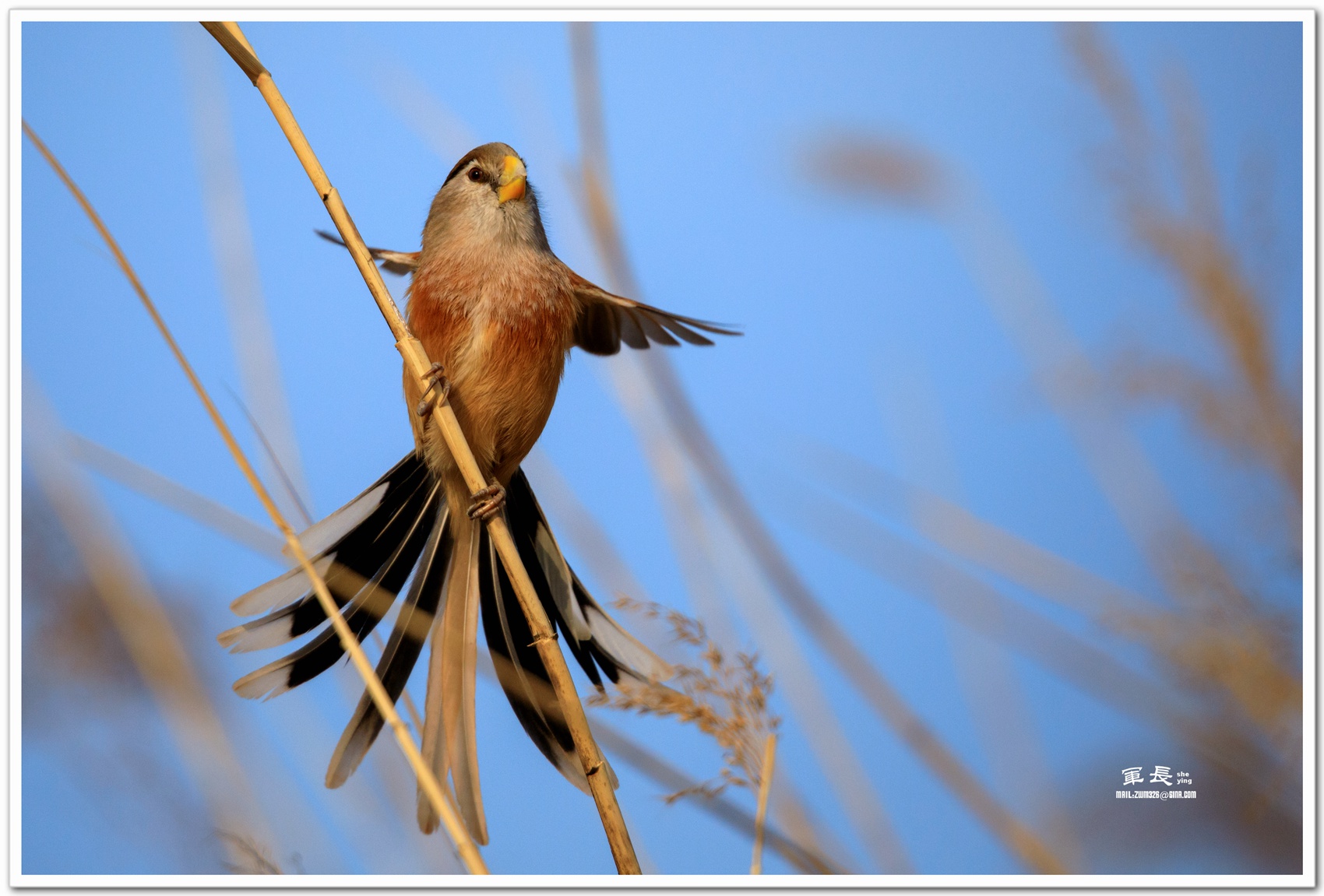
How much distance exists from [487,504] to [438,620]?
0.29 m

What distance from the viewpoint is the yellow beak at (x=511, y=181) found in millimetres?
1751

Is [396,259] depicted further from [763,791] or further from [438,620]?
[763,791]

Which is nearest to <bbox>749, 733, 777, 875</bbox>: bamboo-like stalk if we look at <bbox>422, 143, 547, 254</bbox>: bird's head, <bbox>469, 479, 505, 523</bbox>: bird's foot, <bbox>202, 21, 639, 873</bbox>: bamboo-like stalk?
<bbox>202, 21, 639, 873</bbox>: bamboo-like stalk

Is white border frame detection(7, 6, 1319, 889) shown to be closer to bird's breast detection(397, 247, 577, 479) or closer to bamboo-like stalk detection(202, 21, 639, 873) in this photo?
bamboo-like stalk detection(202, 21, 639, 873)

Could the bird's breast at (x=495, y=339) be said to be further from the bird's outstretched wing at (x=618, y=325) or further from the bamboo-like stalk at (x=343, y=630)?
the bamboo-like stalk at (x=343, y=630)

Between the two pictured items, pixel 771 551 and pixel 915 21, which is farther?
pixel 915 21

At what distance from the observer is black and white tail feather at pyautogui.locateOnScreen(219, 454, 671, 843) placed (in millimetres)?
1487

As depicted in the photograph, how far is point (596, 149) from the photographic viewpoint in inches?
60.4

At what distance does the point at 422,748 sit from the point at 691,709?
0.49 metres

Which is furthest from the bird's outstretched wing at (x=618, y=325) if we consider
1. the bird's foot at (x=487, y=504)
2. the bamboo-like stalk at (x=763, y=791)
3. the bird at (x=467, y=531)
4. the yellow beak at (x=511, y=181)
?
the bamboo-like stalk at (x=763, y=791)

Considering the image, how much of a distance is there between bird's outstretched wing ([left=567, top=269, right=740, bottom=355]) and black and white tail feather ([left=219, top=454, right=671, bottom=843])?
12.6 inches

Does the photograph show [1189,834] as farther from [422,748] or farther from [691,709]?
[422,748]
